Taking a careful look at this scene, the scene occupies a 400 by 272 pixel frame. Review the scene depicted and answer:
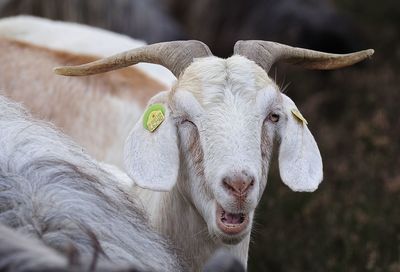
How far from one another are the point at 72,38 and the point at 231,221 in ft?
13.8

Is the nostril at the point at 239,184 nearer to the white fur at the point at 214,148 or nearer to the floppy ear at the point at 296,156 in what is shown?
the white fur at the point at 214,148

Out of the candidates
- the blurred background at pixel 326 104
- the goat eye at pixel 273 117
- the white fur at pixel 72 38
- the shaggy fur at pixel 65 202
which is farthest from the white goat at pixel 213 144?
the white fur at pixel 72 38

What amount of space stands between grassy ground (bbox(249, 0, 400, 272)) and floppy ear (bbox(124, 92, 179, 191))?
8.17 feet

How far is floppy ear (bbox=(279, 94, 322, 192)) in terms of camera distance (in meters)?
5.06

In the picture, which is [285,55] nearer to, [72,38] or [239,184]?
[239,184]

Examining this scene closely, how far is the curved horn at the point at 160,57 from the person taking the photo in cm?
523

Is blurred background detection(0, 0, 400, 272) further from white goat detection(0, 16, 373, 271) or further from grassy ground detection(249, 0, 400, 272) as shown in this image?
white goat detection(0, 16, 373, 271)

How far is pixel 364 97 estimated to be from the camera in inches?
423

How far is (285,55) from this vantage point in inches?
215

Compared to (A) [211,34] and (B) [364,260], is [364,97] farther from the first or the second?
(B) [364,260]

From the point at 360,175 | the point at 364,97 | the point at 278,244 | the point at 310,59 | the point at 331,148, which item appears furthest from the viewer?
the point at 364,97

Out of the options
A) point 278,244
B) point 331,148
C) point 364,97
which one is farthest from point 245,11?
point 278,244

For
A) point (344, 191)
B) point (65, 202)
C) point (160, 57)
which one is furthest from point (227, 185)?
point (344, 191)

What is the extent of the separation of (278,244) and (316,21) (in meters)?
5.09
